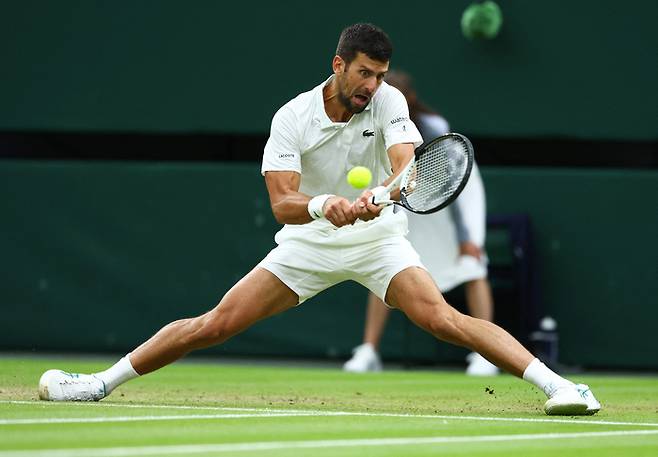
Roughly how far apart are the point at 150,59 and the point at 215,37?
527 millimetres

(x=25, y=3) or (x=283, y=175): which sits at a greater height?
(x=25, y=3)

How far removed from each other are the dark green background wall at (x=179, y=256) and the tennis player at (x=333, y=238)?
4.28 metres

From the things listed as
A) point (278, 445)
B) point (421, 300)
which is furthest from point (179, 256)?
point (278, 445)

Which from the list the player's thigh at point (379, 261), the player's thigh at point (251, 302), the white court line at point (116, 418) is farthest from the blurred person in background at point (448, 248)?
the white court line at point (116, 418)

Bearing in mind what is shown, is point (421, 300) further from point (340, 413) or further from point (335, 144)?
point (335, 144)

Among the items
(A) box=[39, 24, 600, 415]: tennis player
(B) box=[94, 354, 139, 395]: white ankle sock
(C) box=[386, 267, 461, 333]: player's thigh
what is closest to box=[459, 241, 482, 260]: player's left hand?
(A) box=[39, 24, 600, 415]: tennis player

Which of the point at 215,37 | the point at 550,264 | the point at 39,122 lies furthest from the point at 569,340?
the point at 39,122

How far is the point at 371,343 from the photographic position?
9742mm

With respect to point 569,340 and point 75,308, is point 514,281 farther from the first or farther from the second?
point 75,308

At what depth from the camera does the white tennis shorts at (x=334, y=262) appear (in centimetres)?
611

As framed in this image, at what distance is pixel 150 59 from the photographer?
10.8 metres

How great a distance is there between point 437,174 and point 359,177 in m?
0.41

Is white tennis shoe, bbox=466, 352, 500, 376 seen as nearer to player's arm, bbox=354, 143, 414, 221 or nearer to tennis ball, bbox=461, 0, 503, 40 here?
tennis ball, bbox=461, 0, 503, 40

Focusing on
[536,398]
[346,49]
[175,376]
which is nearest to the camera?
[346,49]
